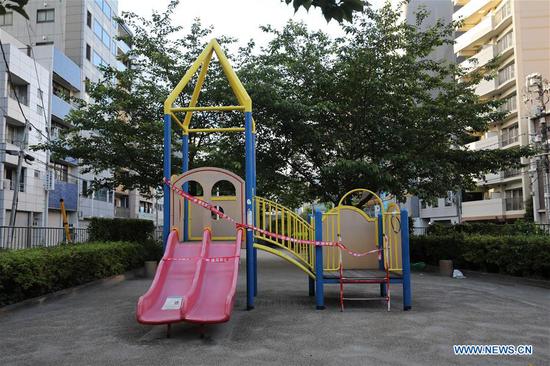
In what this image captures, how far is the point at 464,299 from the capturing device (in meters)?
9.34

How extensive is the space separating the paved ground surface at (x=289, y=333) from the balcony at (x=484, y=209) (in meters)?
31.9

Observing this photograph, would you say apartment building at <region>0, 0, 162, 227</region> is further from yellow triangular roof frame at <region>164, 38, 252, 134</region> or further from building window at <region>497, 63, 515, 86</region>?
building window at <region>497, 63, 515, 86</region>

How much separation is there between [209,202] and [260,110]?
7986 mm

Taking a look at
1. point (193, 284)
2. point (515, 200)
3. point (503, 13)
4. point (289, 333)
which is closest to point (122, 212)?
point (515, 200)

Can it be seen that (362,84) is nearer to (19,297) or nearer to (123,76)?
(123,76)

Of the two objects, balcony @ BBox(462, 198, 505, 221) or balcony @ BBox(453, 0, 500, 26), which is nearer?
balcony @ BBox(462, 198, 505, 221)

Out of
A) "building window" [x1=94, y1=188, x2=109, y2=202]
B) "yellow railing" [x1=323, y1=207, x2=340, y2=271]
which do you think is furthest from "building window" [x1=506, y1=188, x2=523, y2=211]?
"building window" [x1=94, y1=188, x2=109, y2=202]

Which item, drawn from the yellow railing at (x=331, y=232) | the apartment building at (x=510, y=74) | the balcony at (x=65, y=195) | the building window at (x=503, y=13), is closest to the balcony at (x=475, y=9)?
the apartment building at (x=510, y=74)

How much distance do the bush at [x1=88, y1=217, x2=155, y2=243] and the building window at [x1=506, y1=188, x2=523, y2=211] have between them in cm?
3116

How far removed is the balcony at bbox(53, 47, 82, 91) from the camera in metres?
34.1

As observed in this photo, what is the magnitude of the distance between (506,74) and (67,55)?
36776mm

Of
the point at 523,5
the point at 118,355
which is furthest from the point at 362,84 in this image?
the point at 523,5

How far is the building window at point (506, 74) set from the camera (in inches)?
1511

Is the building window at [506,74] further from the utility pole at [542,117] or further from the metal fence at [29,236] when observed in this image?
the metal fence at [29,236]
